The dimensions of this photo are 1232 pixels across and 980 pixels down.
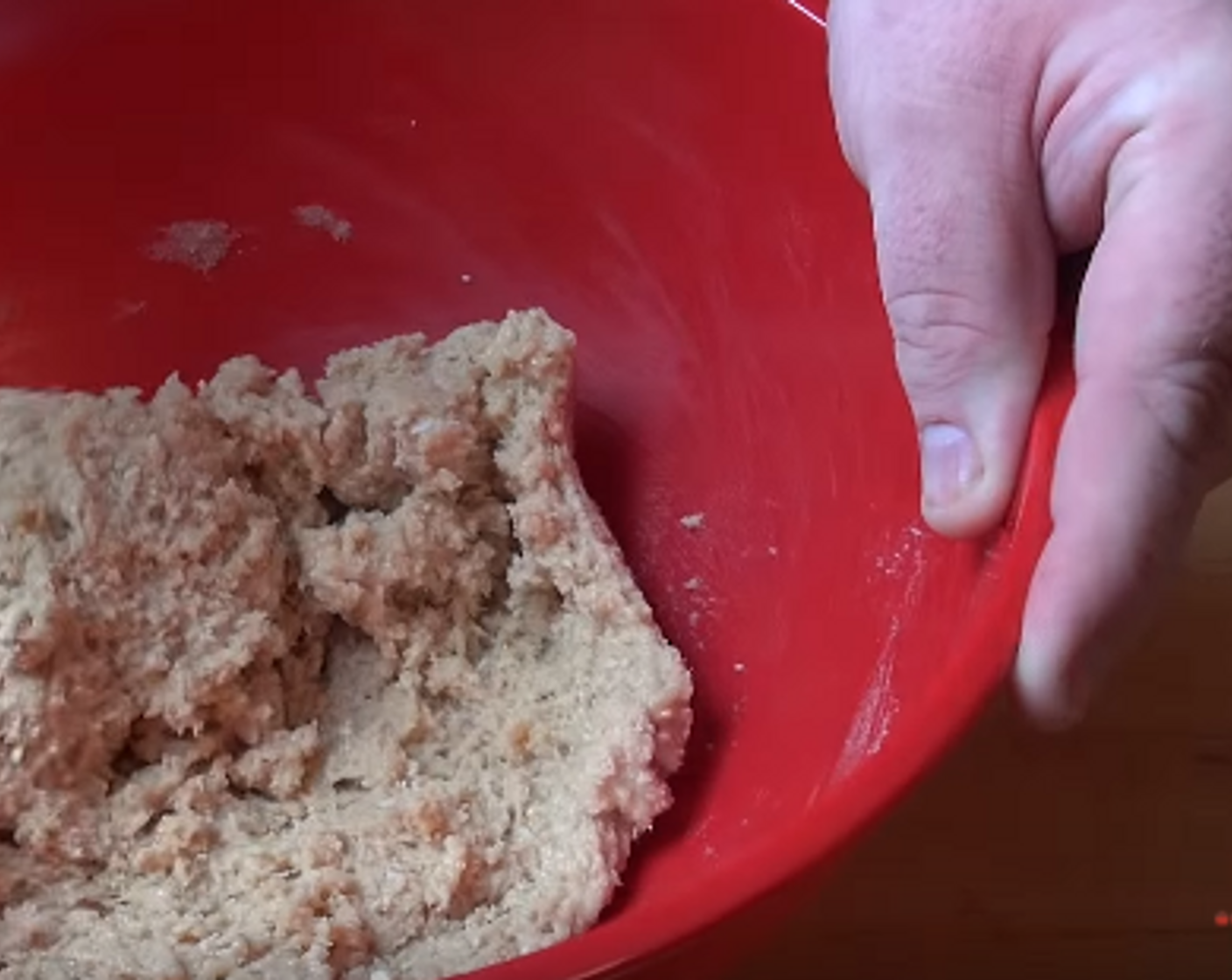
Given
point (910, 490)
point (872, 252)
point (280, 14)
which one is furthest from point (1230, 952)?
point (280, 14)

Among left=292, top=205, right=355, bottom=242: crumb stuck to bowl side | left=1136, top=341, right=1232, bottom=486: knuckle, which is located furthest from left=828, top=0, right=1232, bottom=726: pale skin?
left=292, top=205, right=355, bottom=242: crumb stuck to bowl side

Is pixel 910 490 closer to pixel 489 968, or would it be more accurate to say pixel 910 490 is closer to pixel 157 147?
pixel 489 968

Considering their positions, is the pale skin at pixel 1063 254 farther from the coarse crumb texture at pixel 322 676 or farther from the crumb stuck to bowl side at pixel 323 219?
the crumb stuck to bowl side at pixel 323 219

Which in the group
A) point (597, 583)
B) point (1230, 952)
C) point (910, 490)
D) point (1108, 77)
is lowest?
point (1230, 952)

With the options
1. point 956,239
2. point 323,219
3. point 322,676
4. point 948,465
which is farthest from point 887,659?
point 323,219

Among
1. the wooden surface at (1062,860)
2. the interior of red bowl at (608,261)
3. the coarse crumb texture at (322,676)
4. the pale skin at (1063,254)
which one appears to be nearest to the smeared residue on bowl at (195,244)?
the interior of red bowl at (608,261)

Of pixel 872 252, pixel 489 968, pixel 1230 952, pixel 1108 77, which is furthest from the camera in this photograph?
pixel 1230 952

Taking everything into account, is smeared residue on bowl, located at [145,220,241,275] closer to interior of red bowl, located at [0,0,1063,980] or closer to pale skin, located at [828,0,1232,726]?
interior of red bowl, located at [0,0,1063,980]

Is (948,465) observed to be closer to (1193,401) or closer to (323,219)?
(1193,401)
